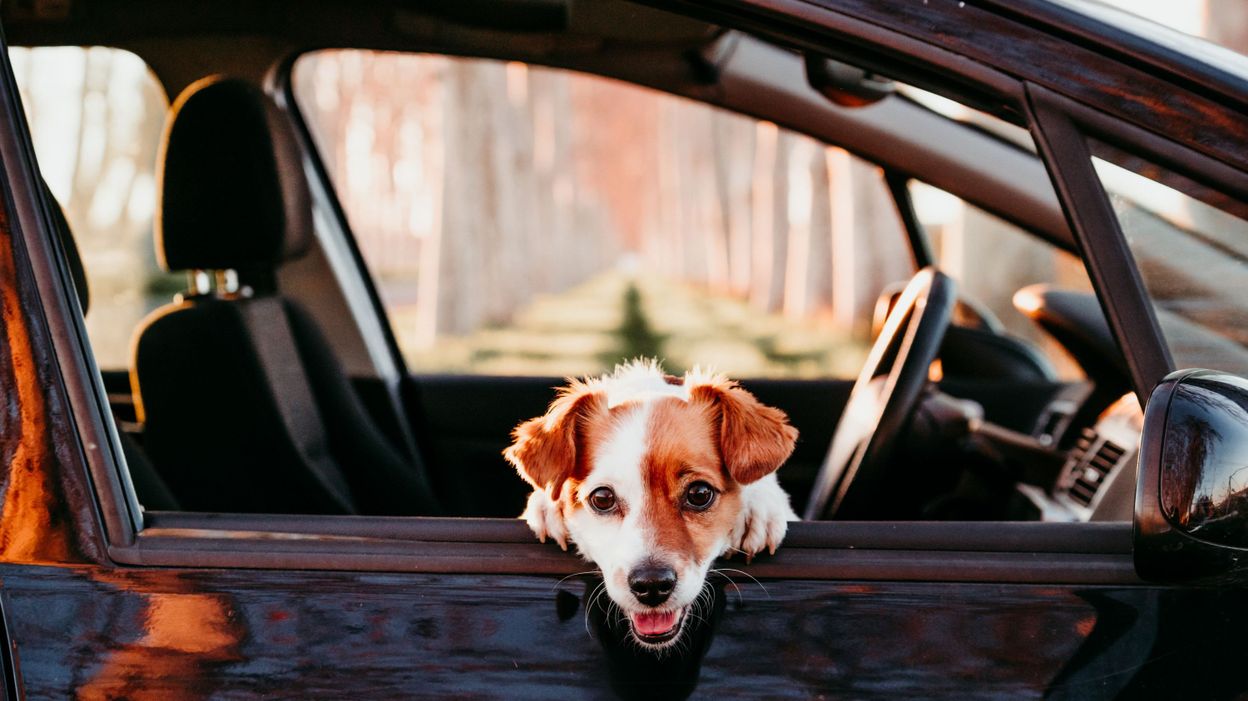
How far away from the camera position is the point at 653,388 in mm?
2643

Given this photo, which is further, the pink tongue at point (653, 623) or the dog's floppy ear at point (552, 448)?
the dog's floppy ear at point (552, 448)

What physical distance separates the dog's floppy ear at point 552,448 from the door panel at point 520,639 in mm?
543

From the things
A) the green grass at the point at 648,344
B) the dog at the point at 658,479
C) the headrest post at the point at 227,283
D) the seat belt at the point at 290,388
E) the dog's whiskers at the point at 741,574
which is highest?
the dog's whiskers at the point at 741,574

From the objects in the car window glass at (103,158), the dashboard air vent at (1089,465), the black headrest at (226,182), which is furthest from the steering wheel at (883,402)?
the black headrest at (226,182)

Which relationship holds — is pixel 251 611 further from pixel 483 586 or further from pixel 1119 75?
pixel 1119 75

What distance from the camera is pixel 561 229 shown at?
4541 centimetres

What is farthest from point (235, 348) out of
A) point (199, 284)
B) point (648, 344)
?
point (648, 344)

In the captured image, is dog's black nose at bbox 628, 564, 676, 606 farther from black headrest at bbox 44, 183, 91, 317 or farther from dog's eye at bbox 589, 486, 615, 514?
black headrest at bbox 44, 183, 91, 317

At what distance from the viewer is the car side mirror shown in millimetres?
1442

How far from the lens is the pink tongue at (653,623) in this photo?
5.61 feet

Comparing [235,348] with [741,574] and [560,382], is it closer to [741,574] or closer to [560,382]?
[560,382]

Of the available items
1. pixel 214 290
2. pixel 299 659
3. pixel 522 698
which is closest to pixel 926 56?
pixel 522 698

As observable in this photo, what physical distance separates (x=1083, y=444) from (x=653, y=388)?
53.1 inches

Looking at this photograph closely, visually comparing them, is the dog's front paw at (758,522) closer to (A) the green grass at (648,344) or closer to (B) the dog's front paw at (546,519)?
(B) the dog's front paw at (546,519)
